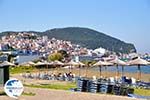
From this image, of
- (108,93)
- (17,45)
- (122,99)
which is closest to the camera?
(122,99)

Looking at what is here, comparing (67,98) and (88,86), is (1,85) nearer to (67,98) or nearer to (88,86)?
(88,86)

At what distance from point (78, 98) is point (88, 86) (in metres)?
3.14

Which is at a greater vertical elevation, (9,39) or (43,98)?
(9,39)

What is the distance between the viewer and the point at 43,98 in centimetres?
1552

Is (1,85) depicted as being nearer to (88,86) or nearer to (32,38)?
(88,86)

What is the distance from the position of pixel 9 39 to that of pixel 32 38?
16676 millimetres

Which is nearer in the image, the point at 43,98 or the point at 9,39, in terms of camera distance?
the point at 43,98

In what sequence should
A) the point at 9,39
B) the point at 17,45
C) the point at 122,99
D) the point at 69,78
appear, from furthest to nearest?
the point at 9,39 < the point at 17,45 < the point at 69,78 < the point at 122,99

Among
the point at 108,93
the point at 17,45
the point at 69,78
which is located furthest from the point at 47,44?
the point at 108,93

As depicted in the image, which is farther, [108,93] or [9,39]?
[9,39]

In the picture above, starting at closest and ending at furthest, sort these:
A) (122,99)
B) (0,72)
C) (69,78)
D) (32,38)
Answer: (122,99) < (0,72) < (69,78) < (32,38)

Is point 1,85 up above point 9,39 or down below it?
below

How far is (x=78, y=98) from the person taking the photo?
15305mm

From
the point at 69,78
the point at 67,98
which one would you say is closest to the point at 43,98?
the point at 67,98
